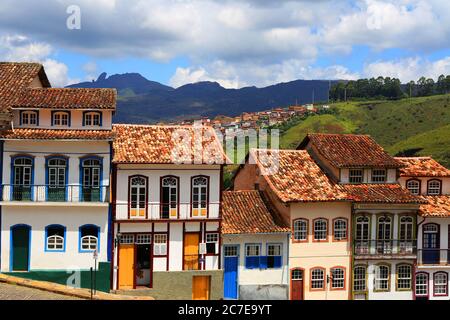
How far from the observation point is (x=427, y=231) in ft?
104

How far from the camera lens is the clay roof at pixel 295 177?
1160 inches

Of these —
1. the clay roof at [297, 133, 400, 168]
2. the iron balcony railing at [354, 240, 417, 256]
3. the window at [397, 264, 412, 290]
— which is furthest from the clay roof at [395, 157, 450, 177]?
the window at [397, 264, 412, 290]

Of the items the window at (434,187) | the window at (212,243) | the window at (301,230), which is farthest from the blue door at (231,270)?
the window at (434,187)

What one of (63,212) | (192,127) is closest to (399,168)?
(192,127)

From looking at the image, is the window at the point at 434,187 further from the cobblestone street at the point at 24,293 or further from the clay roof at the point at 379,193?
the cobblestone street at the point at 24,293

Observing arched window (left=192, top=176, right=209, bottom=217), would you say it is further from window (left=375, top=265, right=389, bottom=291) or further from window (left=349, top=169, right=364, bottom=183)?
window (left=375, top=265, right=389, bottom=291)

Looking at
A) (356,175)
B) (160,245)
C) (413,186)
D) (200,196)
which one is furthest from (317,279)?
(160,245)

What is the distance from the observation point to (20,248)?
25625mm

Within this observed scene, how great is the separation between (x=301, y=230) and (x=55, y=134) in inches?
531

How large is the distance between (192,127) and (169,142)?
1984 millimetres

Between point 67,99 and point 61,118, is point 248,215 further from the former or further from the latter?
point 67,99

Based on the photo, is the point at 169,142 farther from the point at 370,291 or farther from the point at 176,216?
the point at 370,291

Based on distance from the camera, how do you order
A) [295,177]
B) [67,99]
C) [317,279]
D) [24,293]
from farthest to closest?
[295,177]
[317,279]
[67,99]
[24,293]

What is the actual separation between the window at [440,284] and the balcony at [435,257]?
80 cm
